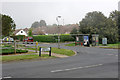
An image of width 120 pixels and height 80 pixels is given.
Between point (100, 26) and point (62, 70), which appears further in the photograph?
point (100, 26)

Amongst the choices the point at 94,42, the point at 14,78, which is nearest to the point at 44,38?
the point at 94,42

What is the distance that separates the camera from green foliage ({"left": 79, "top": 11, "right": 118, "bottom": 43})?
127 ft

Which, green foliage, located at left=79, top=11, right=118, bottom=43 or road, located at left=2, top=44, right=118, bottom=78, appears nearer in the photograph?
road, located at left=2, top=44, right=118, bottom=78

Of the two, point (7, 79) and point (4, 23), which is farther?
point (4, 23)

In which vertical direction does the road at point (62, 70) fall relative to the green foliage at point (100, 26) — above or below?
below

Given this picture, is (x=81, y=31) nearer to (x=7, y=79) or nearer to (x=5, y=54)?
(x=5, y=54)

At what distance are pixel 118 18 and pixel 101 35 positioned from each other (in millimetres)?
10676

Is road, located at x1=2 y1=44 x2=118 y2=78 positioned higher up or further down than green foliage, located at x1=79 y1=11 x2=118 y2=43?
further down

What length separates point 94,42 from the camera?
32.2 meters

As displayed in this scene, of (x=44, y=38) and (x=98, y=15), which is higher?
(x=98, y=15)

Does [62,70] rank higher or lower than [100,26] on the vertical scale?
lower

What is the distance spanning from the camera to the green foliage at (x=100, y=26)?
38.6 meters

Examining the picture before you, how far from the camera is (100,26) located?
1550 inches

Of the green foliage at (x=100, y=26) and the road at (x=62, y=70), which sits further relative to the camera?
the green foliage at (x=100, y=26)
